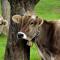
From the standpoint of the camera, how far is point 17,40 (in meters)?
10.3

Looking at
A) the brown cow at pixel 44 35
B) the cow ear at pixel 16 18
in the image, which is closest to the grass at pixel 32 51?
the brown cow at pixel 44 35

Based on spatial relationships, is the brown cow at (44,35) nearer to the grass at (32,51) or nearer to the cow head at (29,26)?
the cow head at (29,26)

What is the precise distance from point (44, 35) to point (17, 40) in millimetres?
880

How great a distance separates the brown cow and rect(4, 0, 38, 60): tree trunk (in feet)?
1.80

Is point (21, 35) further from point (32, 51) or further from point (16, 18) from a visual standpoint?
point (32, 51)

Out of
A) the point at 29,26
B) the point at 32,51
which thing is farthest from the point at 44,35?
the point at 32,51

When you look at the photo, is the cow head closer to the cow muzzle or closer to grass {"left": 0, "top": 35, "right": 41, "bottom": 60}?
the cow muzzle

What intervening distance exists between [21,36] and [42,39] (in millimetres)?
744

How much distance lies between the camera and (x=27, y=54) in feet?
34.7

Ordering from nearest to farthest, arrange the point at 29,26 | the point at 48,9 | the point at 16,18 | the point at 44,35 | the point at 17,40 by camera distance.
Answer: the point at 29,26, the point at 16,18, the point at 44,35, the point at 17,40, the point at 48,9

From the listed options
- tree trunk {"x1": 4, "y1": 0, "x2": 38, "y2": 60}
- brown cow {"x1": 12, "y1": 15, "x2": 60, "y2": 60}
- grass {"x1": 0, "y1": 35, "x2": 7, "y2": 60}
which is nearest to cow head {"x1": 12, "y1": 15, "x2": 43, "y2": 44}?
brown cow {"x1": 12, "y1": 15, "x2": 60, "y2": 60}

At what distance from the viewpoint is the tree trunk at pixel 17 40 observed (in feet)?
33.3

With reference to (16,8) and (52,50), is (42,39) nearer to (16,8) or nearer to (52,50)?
(52,50)

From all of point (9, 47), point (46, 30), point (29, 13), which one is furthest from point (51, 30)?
point (9, 47)
